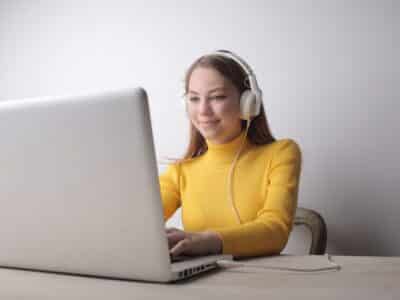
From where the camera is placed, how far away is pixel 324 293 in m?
0.67

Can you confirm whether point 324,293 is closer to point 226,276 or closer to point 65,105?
point 226,276

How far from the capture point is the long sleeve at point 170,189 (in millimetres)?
1571

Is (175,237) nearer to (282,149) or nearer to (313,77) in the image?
(282,149)

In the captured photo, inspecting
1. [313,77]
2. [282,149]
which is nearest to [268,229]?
[282,149]

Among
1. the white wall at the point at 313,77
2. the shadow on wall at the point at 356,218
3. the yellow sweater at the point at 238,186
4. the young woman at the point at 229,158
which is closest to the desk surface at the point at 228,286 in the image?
the yellow sweater at the point at 238,186

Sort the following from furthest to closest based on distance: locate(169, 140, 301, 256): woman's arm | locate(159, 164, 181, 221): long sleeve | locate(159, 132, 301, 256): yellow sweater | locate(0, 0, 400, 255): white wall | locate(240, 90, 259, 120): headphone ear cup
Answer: locate(0, 0, 400, 255): white wall, locate(159, 164, 181, 221): long sleeve, locate(240, 90, 259, 120): headphone ear cup, locate(159, 132, 301, 256): yellow sweater, locate(169, 140, 301, 256): woman's arm

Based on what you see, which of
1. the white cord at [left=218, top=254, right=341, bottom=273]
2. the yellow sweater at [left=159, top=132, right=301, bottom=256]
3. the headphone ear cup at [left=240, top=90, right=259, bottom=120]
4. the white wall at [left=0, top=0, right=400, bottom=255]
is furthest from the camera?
the white wall at [left=0, top=0, right=400, bottom=255]

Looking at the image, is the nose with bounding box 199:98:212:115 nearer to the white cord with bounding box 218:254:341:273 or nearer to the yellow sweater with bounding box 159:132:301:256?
the yellow sweater with bounding box 159:132:301:256

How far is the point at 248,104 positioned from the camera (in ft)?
4.62

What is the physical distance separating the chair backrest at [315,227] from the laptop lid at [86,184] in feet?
3.13

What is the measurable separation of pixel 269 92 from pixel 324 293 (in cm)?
132

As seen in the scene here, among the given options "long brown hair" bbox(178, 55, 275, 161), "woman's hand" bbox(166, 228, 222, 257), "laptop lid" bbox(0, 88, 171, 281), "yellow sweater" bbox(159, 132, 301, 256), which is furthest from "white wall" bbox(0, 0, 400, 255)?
"laptop lid" bbox(0, 88, 171, 281)

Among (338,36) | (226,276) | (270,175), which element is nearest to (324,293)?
(226,276)

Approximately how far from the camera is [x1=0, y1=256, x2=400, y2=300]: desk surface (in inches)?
26.2
